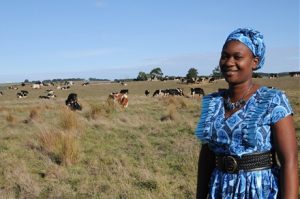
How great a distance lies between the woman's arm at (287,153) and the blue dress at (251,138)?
0.17 feet

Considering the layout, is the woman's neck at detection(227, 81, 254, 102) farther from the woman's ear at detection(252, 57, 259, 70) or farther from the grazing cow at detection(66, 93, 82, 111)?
the grazing cow at detection(66, 93, 82, 111)

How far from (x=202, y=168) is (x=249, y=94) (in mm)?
621

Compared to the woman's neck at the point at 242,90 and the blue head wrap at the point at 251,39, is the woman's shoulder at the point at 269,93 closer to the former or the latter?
the woman's neck at the point at 242,90

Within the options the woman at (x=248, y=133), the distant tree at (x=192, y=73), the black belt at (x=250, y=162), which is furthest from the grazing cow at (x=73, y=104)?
the distant tree at (x=192, y=73)

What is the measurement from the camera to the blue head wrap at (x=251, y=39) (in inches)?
113

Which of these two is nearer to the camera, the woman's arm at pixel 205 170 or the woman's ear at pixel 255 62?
the woman's ear at pixel 255 62

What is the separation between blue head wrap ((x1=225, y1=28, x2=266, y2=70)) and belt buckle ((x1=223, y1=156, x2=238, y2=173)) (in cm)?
64


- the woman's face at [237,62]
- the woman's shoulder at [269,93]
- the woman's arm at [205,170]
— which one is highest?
the woman's face at [237,62]

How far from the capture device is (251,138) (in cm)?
276

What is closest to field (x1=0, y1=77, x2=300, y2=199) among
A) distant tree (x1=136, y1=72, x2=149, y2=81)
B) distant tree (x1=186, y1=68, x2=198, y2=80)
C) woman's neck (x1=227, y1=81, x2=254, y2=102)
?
woman's neck (x1=227, y1=81, x2=254, y2=102)

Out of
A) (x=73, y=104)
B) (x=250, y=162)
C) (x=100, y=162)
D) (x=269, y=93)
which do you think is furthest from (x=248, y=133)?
(x=73, y=104)

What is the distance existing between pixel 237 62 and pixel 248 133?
0.43 m

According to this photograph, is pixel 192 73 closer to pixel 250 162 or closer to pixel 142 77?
pixel 142 77

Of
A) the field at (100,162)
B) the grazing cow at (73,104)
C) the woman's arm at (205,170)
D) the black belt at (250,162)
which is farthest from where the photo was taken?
the grazing cow at (73,104)
